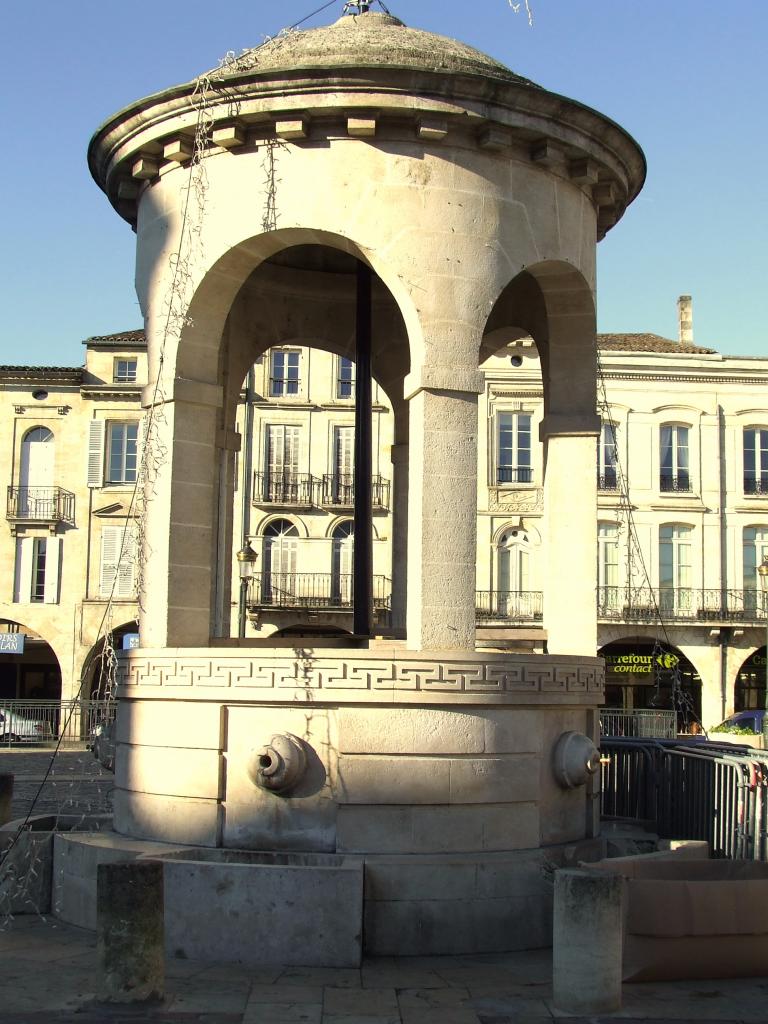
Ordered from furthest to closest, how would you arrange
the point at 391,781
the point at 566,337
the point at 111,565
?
the point at 111,565
the point at 566,337
the point at 391,781

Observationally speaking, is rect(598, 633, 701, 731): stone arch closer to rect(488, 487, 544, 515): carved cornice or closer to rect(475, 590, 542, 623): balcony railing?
rect(475, 590, 542, 623): balcony railing

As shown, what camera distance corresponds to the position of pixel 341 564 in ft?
168

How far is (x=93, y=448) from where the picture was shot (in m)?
51.8

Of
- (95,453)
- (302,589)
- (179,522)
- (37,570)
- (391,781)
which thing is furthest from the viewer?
(95,453)

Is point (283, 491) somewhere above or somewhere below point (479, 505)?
above

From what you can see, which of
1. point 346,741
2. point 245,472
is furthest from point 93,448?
point 346,741

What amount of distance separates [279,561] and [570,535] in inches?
1514

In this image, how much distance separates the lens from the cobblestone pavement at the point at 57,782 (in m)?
18.8

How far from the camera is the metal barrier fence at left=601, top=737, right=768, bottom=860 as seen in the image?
12.0 m

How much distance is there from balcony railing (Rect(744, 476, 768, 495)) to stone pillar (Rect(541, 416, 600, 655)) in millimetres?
40745

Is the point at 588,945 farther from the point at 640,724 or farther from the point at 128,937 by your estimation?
the point at 640,724

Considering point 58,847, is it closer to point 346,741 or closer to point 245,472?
point 346,741

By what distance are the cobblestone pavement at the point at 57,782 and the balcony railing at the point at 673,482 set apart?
2429cm

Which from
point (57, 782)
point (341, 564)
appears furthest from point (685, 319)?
point (57, 782)
